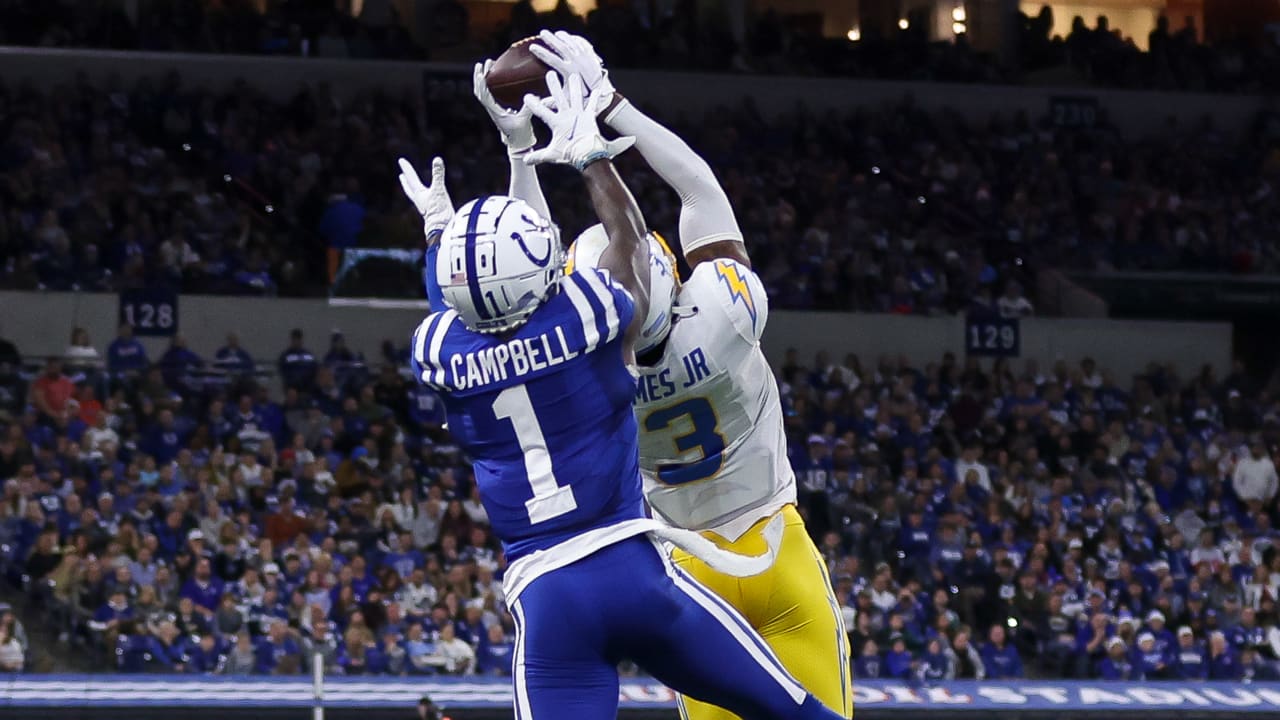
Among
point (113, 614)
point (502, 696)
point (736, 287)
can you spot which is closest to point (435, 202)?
point (736, 287)

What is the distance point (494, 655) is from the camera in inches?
582

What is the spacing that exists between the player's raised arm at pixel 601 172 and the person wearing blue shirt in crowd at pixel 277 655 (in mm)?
9544

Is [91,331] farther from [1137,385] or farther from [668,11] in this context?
[1137,385]

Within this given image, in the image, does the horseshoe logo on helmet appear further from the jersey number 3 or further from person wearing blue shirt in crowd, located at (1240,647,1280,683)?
person wearing blue shirt in crowd, located at (1240,647,1280,683)

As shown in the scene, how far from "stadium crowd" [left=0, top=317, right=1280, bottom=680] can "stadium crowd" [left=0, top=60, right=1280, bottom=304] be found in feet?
5.23

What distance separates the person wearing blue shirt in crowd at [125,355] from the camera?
17.8 metres

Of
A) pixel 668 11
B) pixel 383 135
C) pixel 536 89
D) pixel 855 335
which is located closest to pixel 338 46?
pixel 383 135

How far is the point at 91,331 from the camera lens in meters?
19.6

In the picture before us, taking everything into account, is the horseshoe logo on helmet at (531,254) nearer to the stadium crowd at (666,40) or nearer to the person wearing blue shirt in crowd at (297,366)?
the person wearing blue shirt in crowd at (297,366)

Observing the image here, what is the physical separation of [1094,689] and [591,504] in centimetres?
1118

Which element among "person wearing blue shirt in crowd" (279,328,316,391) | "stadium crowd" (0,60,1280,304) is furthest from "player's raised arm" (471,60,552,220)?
"stadium crowd" (0,60,1280,304)

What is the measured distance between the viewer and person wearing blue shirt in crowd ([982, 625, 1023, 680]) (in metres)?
16.0


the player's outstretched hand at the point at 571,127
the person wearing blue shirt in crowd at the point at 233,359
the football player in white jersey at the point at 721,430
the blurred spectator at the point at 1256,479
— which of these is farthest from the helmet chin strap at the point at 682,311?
the blurred spectator at the point at 1256,479

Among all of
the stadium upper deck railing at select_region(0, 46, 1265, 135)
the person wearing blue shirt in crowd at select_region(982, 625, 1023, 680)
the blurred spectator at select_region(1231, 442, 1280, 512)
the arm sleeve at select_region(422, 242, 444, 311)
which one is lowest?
the person wearing blue shirt in crowd at select_region(982, 625, 1023, 680)
